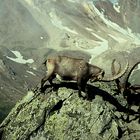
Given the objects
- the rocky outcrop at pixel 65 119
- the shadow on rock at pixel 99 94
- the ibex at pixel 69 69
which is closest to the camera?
the rocky outcrop at pixel 65 119

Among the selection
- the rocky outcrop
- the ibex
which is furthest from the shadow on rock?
the ibex

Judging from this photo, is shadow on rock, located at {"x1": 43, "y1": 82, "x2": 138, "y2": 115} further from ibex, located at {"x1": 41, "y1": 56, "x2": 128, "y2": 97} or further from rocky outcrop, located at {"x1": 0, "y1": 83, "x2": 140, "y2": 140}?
ibex, located at {"x1": 41, "y1": 56, "x2": 128, "y2": 97}

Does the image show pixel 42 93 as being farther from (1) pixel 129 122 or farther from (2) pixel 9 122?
(1) pixel 129 122

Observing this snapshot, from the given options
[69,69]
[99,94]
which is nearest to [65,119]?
[99,94]

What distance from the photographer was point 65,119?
1131 inches

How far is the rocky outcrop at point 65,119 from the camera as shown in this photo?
92.9 feet

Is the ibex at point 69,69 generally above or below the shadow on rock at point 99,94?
above

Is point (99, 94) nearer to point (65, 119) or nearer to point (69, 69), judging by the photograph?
point (69, 69)

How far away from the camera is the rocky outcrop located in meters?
28.3

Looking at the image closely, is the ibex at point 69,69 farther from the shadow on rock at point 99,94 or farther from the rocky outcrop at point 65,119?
the rocky outcrop at point 65,119

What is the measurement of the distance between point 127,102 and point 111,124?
372 cm

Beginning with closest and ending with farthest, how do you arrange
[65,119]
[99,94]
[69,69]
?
[65,119], [99,94], [69,69]

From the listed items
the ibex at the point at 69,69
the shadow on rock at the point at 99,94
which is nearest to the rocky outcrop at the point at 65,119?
the shadow on rock at the point at 99,94

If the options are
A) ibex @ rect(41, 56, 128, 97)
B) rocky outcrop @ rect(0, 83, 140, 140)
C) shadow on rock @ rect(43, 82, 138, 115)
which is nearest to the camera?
rocky outcrop @ rect(0, 83, 140, 140)
